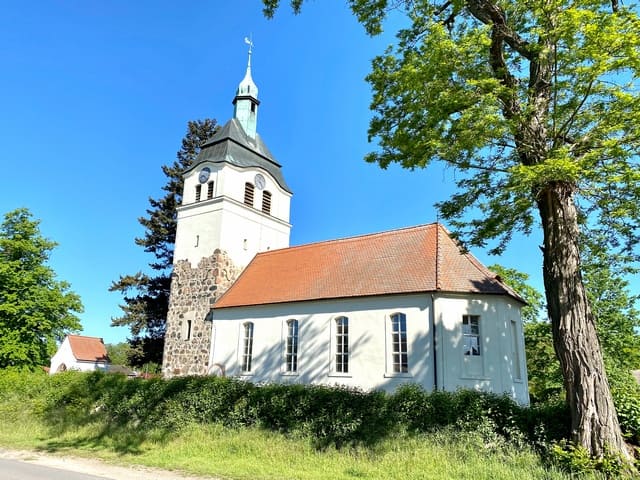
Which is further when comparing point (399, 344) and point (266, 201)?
point (266, 201)

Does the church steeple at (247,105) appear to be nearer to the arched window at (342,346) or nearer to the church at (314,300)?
the church at (314,300)

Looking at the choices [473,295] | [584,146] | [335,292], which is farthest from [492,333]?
[584,146]

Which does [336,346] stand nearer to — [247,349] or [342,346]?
[342,346]

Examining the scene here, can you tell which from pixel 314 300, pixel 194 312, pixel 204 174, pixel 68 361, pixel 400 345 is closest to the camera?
pixel 400 345

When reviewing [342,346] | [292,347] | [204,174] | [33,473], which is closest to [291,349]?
[292,347]

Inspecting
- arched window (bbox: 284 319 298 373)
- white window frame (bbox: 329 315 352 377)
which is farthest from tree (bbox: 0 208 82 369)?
white window frame (bbox: 329 315 352 377)

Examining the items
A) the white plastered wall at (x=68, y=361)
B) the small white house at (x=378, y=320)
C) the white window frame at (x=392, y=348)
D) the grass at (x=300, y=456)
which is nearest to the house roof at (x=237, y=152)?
the small white house at (x=378, y=320)

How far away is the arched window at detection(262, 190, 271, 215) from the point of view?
26.9 m

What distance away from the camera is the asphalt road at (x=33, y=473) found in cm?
834

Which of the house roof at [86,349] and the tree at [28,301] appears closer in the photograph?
the tree at [28,301]

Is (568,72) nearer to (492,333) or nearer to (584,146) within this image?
(584,146)

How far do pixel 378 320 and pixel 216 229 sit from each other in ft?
37.0

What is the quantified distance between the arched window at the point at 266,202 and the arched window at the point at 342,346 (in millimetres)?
10807

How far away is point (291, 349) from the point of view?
19344 mm
